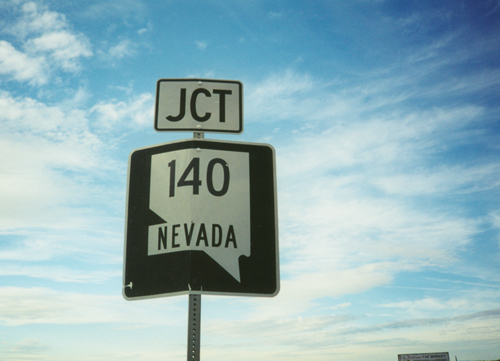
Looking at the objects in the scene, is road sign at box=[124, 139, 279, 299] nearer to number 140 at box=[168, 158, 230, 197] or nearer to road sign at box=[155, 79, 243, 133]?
number 140 at box=[168, 158, 230, 197]

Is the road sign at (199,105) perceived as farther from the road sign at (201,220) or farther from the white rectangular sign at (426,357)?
the white rectangular sign at (426,357)

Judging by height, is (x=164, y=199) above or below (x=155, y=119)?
below

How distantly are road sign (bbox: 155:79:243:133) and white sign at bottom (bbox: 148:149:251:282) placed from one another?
31cm

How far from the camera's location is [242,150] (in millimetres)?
→ 2811

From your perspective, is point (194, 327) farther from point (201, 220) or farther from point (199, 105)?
point (199, 105)

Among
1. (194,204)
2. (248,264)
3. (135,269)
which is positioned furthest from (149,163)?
(248,264)

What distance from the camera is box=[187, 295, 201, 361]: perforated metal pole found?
7.57 feet

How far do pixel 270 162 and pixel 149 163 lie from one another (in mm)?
858

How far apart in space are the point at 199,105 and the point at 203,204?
86 centimetres

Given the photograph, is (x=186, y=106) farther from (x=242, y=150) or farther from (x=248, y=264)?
(x=248, y=264)

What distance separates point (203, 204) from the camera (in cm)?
257

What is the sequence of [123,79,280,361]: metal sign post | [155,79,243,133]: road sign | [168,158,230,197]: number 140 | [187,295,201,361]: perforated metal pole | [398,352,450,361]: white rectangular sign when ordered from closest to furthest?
[187,295,201,361]: perforated metal pole
[123,79,280,361]: metal sign post
[168,158,230,197]: number 140
[155,79,243,133]: road sign
[398,352,450,361]: white rectangular sign

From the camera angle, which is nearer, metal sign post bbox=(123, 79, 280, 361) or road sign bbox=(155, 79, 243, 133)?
metal sign post bbox=(123, 79, 280, 361)

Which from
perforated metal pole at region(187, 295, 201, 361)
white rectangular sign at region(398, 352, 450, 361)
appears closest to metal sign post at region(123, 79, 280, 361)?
perforated metal pole at region(187, 295, 201, 361)
